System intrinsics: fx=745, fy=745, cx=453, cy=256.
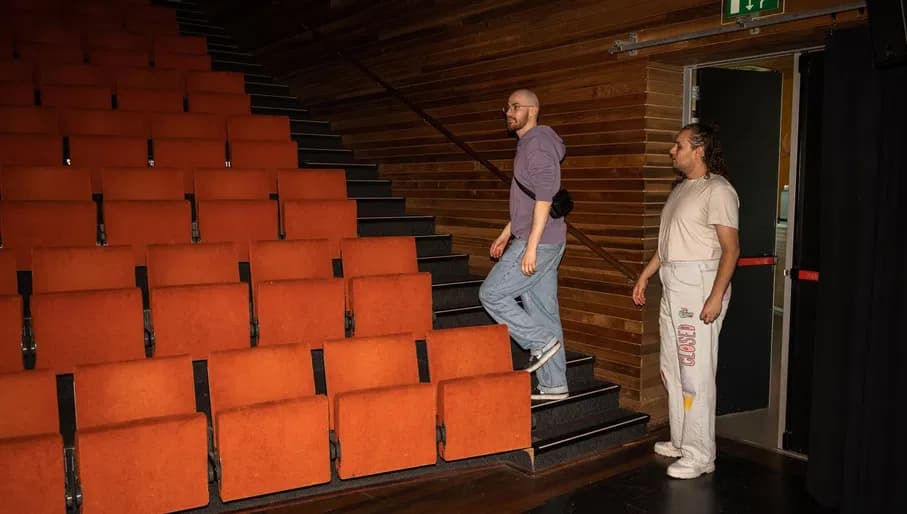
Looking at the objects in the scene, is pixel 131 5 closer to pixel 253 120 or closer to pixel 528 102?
pixel 253 120

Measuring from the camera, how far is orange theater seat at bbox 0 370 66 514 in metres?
1.64

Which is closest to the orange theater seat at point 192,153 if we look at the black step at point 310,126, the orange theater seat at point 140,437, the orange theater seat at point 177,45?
the black step at point 310,126

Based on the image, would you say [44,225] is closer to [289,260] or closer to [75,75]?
[289,260]

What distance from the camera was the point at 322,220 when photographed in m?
3.08

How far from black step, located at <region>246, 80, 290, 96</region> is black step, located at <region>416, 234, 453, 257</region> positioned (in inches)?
73.8

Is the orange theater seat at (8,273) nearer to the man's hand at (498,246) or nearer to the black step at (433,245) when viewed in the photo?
the man's hand at (498,246)

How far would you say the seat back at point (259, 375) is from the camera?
2.03 m

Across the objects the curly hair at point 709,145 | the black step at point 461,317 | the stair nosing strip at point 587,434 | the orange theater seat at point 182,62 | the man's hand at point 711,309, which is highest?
the orange theater seat at point 182,62

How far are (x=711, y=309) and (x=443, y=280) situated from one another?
1319 millimetres

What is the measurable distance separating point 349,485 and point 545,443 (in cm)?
65

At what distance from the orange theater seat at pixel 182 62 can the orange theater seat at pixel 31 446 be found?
2915 mm

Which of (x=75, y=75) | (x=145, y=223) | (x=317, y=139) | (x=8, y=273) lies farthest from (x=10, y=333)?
(x=317, y=139)

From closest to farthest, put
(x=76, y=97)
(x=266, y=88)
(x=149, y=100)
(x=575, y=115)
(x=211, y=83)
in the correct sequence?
(x=575, y=115)
(x=76, y=97)
(x=149, y=100)
(x=211, y=83)
(x=266, y=88)

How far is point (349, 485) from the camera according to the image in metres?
2.22
